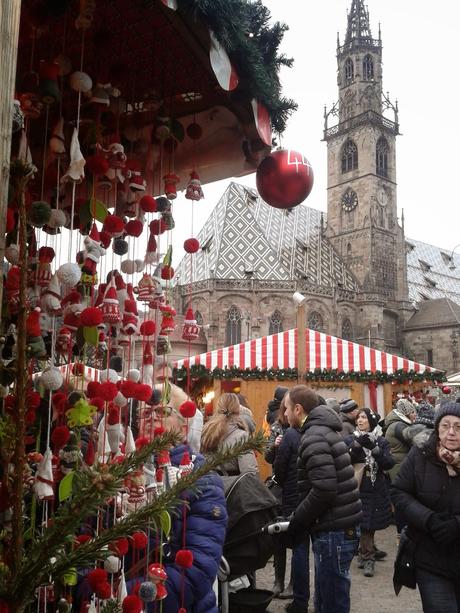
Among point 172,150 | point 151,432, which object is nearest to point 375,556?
point 151,432

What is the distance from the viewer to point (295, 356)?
35.0 feet

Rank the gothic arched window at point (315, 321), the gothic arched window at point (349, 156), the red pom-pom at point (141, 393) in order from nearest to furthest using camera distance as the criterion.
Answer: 1. the red pom-pom at point (141, 393)
2. the gothic arched window at point (315, 321)
3. the gothic arched window at point (349, 156)

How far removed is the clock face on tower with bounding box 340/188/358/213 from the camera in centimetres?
4259

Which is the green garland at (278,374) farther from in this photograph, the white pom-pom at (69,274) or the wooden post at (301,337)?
the white pom-pom at (69,274)

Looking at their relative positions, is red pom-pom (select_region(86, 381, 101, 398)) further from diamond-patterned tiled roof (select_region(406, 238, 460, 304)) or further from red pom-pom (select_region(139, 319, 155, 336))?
diamond-patterned tiled roof (select_region(406, 238, 460, 304))

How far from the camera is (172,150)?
2475 mm

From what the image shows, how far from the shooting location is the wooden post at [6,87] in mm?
934

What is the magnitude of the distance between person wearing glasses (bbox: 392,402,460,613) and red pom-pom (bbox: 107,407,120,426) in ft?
5.92

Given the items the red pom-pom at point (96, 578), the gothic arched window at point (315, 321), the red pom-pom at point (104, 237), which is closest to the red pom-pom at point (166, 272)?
the red pom-pom at point (104, 237)

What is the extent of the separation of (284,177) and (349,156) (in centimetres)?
4384

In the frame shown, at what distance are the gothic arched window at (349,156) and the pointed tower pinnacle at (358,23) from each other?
8.71 metres

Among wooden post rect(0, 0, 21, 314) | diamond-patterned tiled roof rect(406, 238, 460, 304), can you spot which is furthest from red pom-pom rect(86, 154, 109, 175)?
diamond-patterned tiled roof rect(406, 238, 460, 304)

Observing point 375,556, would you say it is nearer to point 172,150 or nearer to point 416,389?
point 172,150

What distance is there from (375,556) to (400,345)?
122 ft
